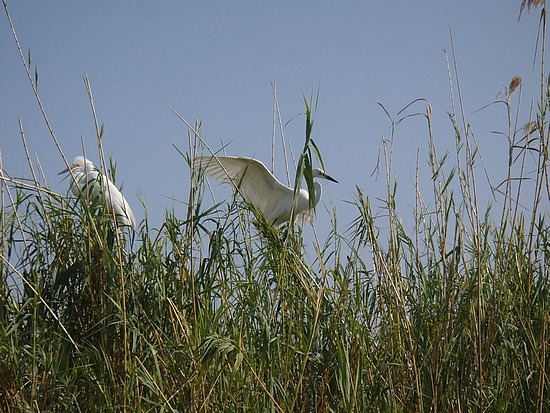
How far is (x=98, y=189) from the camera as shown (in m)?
3.56

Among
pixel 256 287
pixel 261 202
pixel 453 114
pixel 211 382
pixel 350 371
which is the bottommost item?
pixel 211 382

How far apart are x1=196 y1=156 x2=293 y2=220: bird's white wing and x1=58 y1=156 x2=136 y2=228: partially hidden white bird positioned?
0.90 metres

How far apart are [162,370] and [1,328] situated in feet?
1.97

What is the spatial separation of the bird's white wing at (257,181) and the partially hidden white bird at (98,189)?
2.95 ft

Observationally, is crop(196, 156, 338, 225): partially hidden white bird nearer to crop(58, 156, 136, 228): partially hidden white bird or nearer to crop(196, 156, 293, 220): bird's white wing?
crop(196, 156, 293, 220): bird's white wing

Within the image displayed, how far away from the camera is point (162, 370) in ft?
9.71

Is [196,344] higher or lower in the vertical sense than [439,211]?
lower

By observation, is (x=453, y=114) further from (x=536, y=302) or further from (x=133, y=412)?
(x=133, y=412)

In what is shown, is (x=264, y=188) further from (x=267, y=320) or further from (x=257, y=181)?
(x=267, y=320)

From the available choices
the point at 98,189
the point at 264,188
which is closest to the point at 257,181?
the point at 264,188

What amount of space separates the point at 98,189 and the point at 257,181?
220cm

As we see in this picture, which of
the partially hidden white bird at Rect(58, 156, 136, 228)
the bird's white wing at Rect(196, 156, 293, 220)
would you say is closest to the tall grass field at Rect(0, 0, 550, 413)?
the partially hidden white bird at Rect(58, 156, 136, 228)

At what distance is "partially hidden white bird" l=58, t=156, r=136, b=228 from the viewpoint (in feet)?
10.0

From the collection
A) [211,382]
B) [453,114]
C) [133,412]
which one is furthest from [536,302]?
[133,412]
